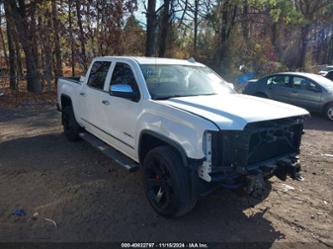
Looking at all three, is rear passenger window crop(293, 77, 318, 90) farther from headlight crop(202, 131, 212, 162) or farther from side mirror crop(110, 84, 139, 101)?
headlight crop(202, 131, 212, 162)

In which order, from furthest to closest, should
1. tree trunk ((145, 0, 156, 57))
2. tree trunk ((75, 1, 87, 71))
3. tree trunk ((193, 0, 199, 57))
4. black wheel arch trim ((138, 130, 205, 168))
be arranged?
tree trunk ((193, 0, 199, 57)) → tree trunk ((145, 0, 156, 57)) → tree trunk ((75, 1, 87, 71)) → black wheel arch trim ((138, 130, 205, 168))

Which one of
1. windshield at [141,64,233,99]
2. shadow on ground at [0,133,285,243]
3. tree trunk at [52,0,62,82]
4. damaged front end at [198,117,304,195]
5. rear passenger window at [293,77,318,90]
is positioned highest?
tree trunk at [52,0,62,82]

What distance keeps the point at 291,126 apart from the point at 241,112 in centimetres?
79

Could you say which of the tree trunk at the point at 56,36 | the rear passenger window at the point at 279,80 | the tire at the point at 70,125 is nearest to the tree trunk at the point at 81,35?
the tree trunk at the point at 56,36

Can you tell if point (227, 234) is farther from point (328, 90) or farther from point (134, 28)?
point (134, 28)

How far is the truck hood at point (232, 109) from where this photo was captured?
321 cm

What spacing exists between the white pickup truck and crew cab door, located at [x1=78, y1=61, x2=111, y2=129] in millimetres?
51

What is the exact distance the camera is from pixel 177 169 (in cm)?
345

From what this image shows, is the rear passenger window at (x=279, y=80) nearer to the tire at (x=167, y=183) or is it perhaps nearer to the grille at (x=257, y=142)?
the grille at (x=257, y=142)

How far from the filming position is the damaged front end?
3215 millimetres

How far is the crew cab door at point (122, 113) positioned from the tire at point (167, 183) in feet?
2.02

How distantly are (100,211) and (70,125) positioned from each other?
3.29 m

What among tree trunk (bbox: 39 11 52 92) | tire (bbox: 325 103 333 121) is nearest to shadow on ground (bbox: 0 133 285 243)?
tire (bbox: 325 103 333 121)

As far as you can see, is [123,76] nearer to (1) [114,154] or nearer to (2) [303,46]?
(1) [114,154]
